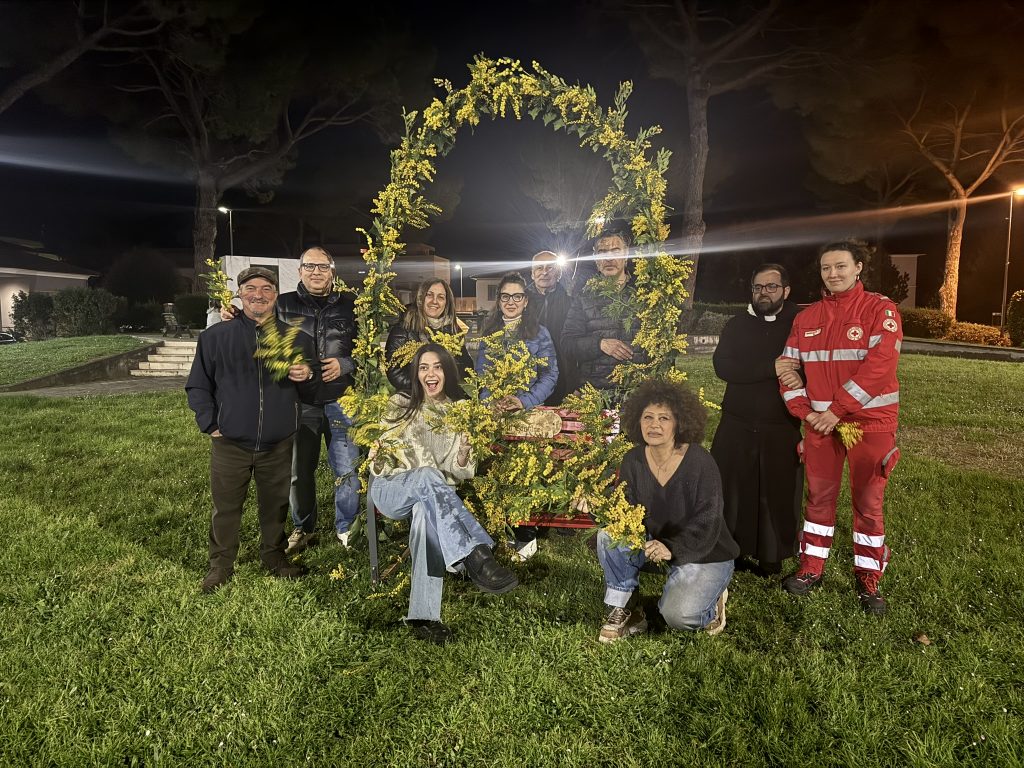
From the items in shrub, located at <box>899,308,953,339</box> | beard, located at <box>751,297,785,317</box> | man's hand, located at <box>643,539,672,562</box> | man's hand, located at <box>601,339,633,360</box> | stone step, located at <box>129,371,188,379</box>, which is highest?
shrub, located at <box>899,308,953,339</box>

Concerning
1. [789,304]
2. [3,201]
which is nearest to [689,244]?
[789,304]

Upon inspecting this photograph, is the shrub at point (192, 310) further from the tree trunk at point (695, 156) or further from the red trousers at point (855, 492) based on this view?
the red trousers at point (855, 492)

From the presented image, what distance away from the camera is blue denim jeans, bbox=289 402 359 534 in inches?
186

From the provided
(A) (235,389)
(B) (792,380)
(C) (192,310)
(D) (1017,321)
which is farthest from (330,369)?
(D) (1017,321)

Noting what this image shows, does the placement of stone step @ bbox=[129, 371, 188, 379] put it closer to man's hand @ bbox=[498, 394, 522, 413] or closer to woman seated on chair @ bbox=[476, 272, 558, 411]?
woman seated on chair @ bbox=[476, 272, 558, 411]

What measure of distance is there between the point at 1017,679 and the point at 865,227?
1497 inches

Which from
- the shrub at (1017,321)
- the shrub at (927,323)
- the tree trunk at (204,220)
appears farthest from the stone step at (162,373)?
the shrub at (927,323)

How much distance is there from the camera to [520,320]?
15.0 ft

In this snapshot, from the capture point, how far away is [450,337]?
156 inches

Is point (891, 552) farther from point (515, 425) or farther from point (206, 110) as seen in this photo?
point (206, 110)

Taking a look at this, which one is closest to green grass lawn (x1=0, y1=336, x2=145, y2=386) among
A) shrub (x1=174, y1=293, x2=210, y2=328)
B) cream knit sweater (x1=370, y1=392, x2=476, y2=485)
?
shrub (x1=174, y1=293, x2=210, y2=328)

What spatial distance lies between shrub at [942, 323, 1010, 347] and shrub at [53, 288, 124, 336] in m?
30.8

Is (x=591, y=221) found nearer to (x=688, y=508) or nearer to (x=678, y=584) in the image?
(x=688, y=508)

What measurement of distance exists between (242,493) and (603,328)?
273 cm
